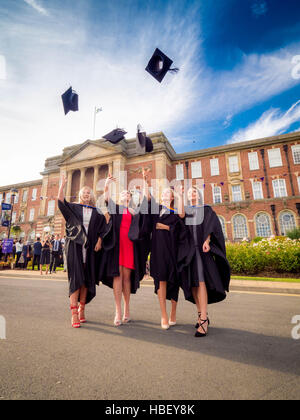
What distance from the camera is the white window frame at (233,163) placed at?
90.0 feet

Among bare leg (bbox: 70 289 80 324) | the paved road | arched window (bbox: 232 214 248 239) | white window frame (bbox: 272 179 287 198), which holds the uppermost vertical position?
white window frame (bbox: 272 179 287 198)

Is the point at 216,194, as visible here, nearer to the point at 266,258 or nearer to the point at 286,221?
the point at 286,221

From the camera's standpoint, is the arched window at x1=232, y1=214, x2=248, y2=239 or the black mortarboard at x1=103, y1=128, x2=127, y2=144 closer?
the black mortarboard at x1=103, y1=128, x2=127, y2=144

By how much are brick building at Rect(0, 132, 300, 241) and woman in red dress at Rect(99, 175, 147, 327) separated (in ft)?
57.4

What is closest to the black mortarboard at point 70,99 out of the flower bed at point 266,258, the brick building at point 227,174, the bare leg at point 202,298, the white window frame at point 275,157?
the bare leg at point 202,298

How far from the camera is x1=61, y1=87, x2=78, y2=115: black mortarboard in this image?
765cm

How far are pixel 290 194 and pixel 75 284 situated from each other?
26.8 meters

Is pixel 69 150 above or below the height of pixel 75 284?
above

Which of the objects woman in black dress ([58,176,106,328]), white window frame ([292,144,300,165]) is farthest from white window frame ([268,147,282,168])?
woman in black dress ([58,176,106,328])


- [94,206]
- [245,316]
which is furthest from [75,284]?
[245,316]

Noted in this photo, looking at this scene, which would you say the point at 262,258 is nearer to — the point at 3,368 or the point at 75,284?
the point at 75,284

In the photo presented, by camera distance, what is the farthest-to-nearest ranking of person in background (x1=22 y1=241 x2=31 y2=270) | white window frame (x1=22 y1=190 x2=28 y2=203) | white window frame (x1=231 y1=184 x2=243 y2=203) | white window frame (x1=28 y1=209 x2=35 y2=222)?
1. white window frame (x1=22 y1=190 x2=28 y2=203)
2. white window frame (x1=28 y1=209 x2=35 y2=222)
3. white window frame (x1=231 y1=184 x2=243 y2=203)
4. person in background (x1=22 y1=241 x2=31 y2=270)

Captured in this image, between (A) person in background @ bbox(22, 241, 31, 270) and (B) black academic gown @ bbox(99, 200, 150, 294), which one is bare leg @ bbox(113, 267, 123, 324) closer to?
(B) black academic gown @ bbox(99, 200, 150, 294)

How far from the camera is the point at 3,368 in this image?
211 centimetres
